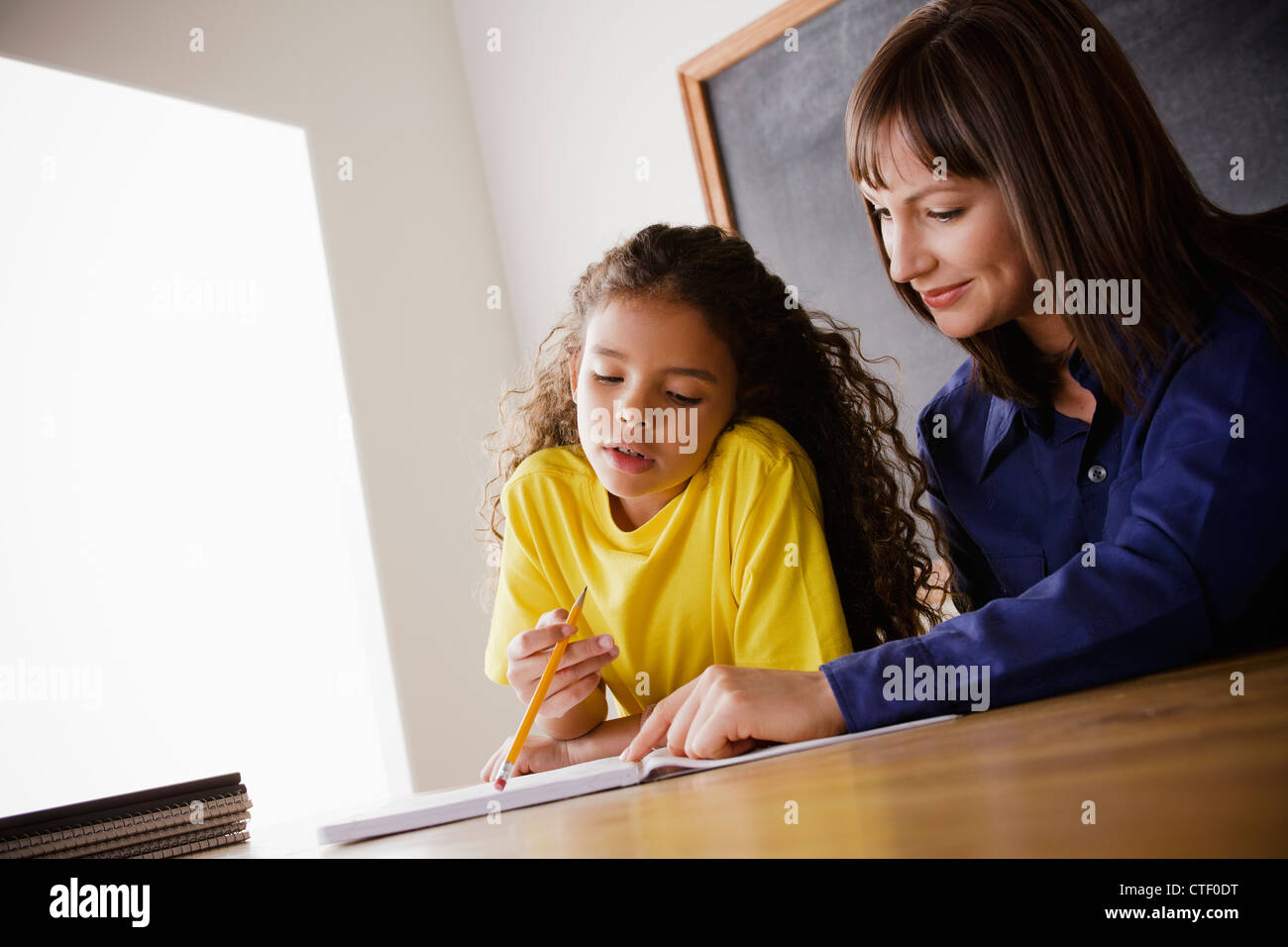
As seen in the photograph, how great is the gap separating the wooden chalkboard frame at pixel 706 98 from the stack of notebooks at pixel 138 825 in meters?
1.86

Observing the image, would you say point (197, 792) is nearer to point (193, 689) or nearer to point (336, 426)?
point (193, 689)

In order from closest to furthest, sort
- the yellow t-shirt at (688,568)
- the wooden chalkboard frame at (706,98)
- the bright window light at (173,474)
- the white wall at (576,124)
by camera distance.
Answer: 1. the yellow t-shirt at (688,568)
2. the bright window light at (173,474)
3. the wooden chalkboard frame at (706,98)
4. the white wall at (576,124)

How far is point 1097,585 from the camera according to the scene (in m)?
0.67

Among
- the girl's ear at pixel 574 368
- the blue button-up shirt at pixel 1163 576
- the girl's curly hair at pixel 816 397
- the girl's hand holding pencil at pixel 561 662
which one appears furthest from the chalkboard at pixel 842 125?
the girl's hand holding pencil at pixel 561 662

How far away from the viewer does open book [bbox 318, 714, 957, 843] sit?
1.97 ft

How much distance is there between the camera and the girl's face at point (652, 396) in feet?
3.75

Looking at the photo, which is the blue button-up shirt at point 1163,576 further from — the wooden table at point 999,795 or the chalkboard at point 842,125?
the chalkboard at point 842,125

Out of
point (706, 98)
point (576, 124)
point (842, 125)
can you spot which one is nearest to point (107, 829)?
point (842, 125)

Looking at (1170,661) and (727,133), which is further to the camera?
(727,133)

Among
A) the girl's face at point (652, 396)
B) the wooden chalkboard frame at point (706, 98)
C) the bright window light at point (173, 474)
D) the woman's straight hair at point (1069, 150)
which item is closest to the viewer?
the woman's straight hair at point (1069, 150)

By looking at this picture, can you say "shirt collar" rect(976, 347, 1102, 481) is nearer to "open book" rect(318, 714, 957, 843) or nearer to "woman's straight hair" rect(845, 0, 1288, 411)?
"woman's straight hair" rect(845, 0, 1288, 411)
